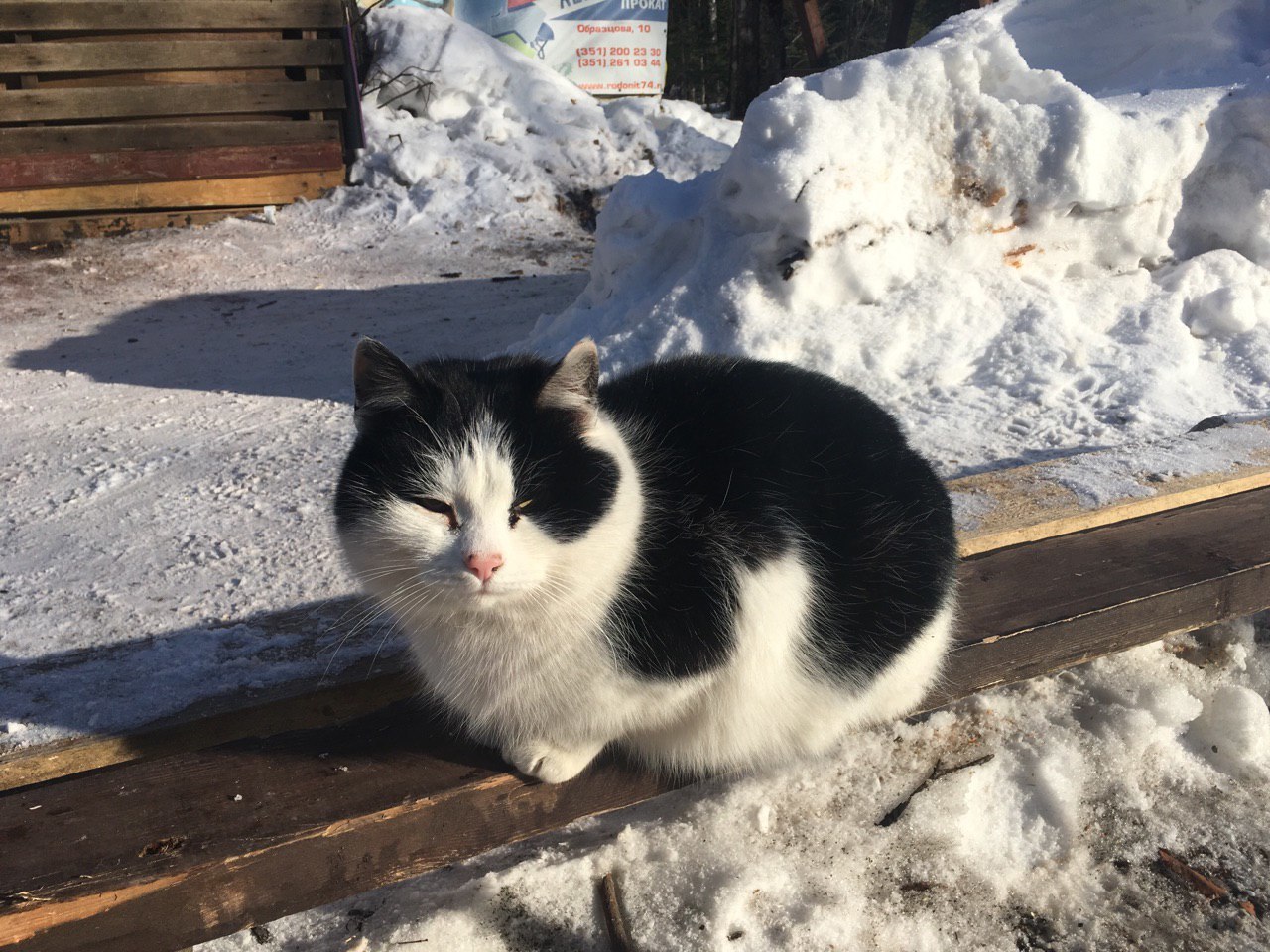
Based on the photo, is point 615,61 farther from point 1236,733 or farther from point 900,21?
point 1236,733

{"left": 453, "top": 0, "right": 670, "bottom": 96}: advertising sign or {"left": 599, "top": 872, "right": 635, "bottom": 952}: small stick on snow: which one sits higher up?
{"left": 453, "top": 0, "right": 670, "bottom": 96}: advertising sign

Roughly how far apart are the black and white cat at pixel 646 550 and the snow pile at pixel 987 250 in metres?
1.60

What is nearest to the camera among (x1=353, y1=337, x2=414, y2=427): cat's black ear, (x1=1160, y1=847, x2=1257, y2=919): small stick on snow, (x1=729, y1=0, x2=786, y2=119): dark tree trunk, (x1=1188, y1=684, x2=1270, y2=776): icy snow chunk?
(x1=353, y1=337, x2=414, y2=427): cat's black ear

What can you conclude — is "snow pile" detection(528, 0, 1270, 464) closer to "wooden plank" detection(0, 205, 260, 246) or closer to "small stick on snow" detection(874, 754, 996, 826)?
"small stick on snow" detection(874, 754, 996, 826)

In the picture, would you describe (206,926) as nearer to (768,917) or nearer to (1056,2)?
(768,917)

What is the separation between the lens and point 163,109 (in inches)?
264

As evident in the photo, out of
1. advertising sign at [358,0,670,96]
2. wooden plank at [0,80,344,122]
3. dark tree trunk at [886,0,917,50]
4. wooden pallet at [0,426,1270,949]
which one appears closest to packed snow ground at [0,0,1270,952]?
wooden pallet at [0,426,1270,949]

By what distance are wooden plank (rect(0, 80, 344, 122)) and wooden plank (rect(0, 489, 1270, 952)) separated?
6461 millimetres

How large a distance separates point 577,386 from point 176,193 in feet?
21.5

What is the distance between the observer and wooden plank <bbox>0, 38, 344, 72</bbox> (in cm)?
649

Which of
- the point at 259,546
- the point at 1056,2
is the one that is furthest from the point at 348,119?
the point at 259,546

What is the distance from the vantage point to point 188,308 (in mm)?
5488

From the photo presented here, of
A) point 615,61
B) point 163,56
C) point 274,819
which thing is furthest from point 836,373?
point 615,61

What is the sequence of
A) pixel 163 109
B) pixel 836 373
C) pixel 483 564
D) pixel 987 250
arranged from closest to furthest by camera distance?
pixel 483 564 → pixel 836 373 → pixel 987 250 → pixel 163 109
